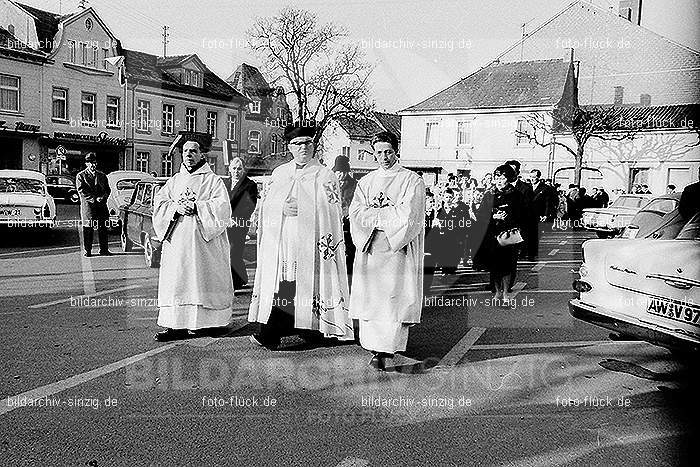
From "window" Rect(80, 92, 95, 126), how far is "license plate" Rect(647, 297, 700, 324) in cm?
973

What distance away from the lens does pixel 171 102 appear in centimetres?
1135

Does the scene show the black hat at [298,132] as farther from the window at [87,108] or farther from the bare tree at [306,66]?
the window at [87,108]

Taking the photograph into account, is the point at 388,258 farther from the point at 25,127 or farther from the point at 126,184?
the point at 25,127

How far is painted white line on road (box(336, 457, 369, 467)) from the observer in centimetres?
364

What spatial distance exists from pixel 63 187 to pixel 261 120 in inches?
295

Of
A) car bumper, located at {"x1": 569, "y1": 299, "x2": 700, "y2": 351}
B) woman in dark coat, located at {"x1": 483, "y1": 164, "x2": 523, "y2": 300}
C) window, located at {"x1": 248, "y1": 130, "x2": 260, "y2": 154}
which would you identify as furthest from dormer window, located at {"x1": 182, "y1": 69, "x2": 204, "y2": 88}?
car bumper, located at {"x1": 569, "y1": 299, "x2": 700, "y2": 351}

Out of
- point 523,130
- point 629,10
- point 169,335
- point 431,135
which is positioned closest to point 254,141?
point 169,335

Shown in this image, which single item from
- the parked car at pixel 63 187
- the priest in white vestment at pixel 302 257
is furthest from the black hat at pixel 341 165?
the parked car at pixel 63 187

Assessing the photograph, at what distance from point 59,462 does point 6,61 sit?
41.6 ft

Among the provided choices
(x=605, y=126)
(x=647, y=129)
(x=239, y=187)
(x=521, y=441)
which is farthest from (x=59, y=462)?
(x=605, y=126)

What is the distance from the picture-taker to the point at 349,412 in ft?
14.6

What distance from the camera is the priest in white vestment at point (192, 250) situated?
6336 millimetres

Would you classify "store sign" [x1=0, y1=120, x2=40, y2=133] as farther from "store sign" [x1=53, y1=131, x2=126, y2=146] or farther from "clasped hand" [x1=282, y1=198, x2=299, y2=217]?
"clasped hand" [x1=282, y1=198, x2=299, y2=217]

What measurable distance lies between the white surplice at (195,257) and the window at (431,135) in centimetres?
3080
